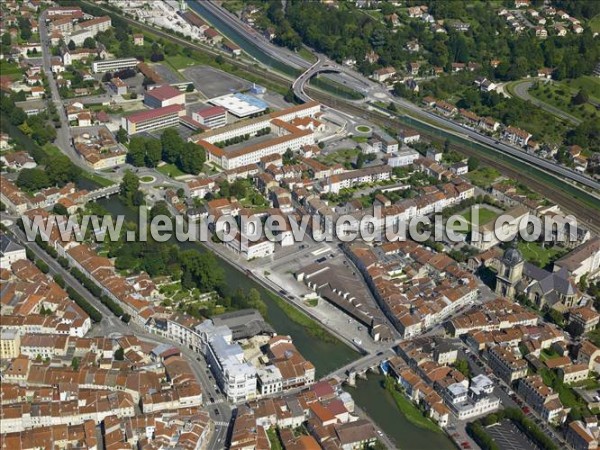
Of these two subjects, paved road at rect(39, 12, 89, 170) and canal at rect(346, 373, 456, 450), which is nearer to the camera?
canal at rect(346, 373, 456, 450)

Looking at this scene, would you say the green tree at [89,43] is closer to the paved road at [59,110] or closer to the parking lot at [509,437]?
the paved road at [59,110]

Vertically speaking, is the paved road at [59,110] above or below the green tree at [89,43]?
below

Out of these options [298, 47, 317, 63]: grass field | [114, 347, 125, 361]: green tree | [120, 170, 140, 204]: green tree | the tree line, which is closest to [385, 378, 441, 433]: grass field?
[114, 347, 125, 361]: green tree

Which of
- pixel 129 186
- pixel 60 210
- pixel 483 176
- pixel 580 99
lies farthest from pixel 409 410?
pixel 580 99

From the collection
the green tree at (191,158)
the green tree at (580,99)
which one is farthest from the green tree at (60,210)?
the green tree at (580,99)

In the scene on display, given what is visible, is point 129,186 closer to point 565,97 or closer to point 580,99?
point 580,99

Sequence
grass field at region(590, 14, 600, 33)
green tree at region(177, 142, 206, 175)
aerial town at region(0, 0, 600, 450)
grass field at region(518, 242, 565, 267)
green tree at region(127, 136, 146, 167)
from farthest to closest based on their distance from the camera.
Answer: grass field at region(590, 14, 600, 33)
green tree at region(127, 136, 146, 167)
green tree at region(177, 142, 206, 175)
grass field at region(518, 242, 565, 267)
aerial town at region(0, 0, 600, 450)

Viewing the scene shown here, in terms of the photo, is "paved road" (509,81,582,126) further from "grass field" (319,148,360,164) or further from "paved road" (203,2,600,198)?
"grass field" (319,148,360,164)
